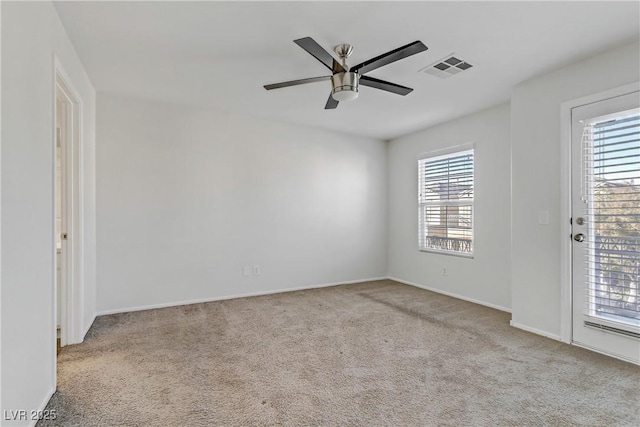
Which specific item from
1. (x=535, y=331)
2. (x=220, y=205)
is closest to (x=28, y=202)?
(x=220, y=205)

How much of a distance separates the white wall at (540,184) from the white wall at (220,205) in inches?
101

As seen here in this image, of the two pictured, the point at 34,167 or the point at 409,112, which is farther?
the point at 409,112

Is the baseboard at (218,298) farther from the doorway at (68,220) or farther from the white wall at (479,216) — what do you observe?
the white wall at (479,216)

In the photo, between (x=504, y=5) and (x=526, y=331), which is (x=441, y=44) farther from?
(x=526, y=331)

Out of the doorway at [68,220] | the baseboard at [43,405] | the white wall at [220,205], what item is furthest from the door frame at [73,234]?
the baseboard at [43,405]

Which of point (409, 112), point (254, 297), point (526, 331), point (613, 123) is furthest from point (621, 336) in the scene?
point (254, 297)

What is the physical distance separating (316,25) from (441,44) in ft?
3.32

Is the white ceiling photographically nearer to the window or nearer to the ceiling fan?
the ceiling fan

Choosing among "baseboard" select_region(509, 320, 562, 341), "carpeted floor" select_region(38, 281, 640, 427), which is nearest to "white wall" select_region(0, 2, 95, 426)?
"carpeted floor" select_region(38, 281, 640, 427)

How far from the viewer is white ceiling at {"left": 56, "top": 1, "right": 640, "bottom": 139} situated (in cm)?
213

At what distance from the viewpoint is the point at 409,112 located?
13.8 ft

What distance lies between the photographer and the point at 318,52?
2.14m

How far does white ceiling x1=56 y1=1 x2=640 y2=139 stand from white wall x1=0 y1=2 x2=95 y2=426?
517 millimetres

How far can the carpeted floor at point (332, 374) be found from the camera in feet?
6.10
